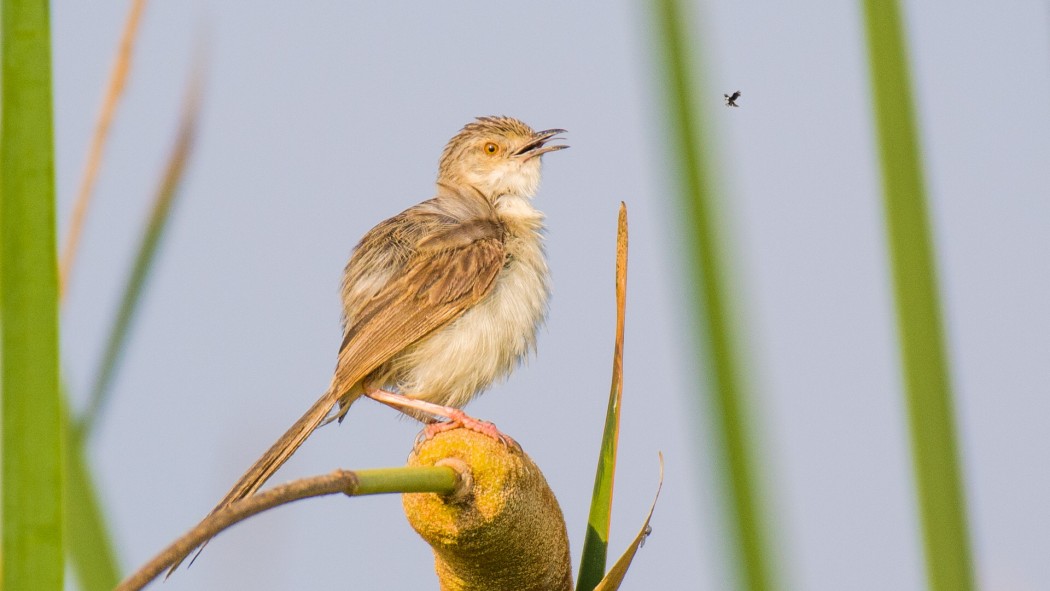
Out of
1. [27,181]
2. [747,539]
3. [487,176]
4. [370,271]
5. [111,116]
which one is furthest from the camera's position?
[487,176]

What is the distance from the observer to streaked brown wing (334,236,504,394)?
14.9 feet

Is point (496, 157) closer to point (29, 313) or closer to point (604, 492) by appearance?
point (604, 492)

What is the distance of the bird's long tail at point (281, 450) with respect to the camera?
11.0 feet

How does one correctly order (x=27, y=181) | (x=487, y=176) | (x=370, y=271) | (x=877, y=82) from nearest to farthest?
1. (x=877, y=82)
2. (x=27, y=181)
3. (x=370, y=271)
4. (x=487, y=176)

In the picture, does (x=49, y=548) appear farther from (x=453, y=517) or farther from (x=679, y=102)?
(x=453, y=517)

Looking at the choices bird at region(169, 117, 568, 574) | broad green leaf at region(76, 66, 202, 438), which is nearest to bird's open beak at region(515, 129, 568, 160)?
bird at region(169, 117, 568, 574)

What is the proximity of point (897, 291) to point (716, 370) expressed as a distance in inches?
7.3

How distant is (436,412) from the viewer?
4.38 meters

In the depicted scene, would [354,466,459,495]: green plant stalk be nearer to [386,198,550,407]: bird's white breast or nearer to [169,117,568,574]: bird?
[169,117,568,574]: bird

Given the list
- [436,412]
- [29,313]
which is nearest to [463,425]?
[436,412]

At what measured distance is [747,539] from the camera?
0.75 metres

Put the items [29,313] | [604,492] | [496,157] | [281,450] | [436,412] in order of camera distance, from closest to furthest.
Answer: [29,313] → [604,492] → [281,450] → [436,412] → [496,157]

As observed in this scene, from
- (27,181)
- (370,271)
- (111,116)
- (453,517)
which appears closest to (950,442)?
(27,181)

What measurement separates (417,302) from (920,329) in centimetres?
397
